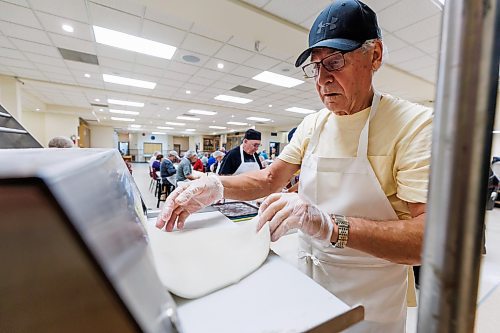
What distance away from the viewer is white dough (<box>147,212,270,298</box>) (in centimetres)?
49

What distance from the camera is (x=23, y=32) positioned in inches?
141

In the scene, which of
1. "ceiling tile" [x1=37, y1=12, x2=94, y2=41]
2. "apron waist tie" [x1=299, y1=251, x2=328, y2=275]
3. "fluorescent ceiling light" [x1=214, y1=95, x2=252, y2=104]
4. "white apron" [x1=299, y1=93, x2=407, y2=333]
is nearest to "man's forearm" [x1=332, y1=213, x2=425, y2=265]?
"white apron" [x1=299, y1=93, x2=407, y2=333]

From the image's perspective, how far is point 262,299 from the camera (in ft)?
1.56

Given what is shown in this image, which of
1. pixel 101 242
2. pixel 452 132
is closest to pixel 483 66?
pixel 452 132

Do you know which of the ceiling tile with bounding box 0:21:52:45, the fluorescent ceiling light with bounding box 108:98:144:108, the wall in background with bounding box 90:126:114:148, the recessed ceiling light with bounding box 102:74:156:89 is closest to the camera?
the ceiling tile with bounding box 0:21:52:45

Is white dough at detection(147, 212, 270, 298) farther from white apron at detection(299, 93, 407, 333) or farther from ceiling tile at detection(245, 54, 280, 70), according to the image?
ceiling tile at detection(245, 54, 280, 70)

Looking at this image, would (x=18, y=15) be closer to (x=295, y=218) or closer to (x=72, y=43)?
(x=72, y=43)

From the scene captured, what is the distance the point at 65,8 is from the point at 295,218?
12.9 feet

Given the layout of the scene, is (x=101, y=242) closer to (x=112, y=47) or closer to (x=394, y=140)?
(x=394, y=140)

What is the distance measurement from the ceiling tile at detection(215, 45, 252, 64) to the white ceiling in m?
0.02

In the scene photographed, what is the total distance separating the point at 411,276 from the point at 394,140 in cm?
58

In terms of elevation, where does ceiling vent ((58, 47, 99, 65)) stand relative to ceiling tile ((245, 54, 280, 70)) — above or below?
below

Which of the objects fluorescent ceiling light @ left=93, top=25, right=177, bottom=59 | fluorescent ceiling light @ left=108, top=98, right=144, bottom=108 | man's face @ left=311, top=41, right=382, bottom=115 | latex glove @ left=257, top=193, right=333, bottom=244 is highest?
fluorescent ceiling light @ left=93, top=25, right=177, bottom=59

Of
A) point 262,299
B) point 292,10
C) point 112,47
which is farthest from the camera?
point 112,47
